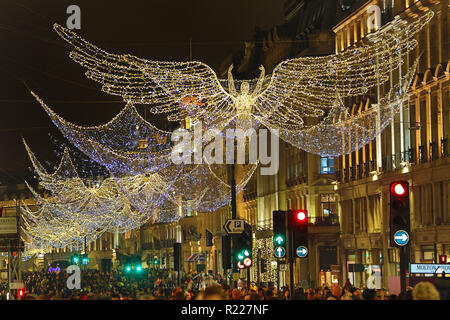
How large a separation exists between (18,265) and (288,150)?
89.0 feet

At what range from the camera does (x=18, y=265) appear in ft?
139

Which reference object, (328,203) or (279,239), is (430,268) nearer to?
(279,239)

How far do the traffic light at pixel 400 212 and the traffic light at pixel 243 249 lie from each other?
43.7ft

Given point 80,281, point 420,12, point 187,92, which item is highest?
point 420,12

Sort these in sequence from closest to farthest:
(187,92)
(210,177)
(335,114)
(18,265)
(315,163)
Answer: (187,92)
(18,265)
(335,114)
(315,163)
(210,177)

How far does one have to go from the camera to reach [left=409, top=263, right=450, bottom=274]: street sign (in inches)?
947

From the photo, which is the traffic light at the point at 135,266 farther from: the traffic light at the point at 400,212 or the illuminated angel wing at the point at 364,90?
the traffic light at the point at 400,212

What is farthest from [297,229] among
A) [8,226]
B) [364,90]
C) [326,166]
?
[326,166]

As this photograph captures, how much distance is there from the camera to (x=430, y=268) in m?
24.9

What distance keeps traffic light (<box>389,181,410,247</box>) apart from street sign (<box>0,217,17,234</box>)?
84.8 feet

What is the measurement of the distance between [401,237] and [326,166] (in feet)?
148

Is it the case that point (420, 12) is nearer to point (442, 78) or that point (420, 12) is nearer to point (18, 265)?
point (442, 78)
